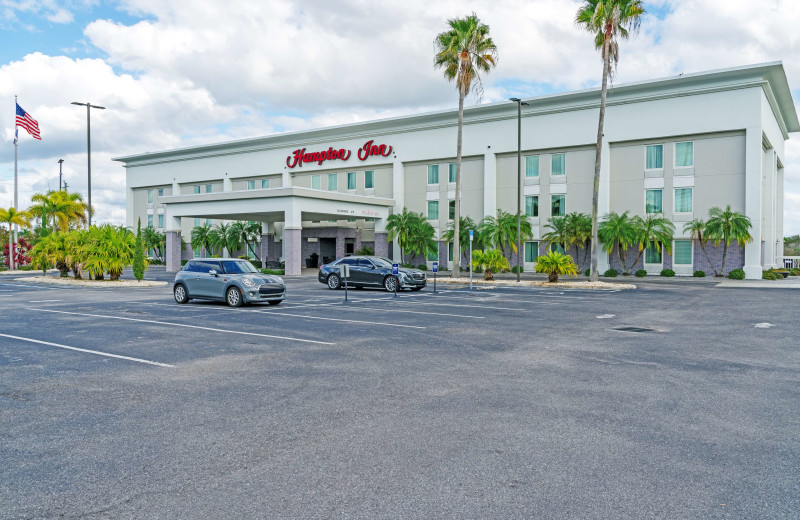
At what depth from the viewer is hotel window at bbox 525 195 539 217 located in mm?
44844

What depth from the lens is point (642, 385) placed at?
825 centimetres

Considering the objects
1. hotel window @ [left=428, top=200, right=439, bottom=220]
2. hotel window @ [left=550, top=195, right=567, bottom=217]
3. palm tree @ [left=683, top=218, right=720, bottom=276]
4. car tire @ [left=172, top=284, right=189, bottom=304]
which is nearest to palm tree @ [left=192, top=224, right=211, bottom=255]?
hotel window @ [left=428, top=200, right=439, bottom=220]

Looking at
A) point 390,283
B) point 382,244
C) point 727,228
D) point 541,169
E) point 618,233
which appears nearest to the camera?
point 390,283

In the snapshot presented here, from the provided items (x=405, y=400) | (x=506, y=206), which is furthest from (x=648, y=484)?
(x=506, y=206)

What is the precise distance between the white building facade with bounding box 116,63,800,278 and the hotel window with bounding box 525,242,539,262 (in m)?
0.08

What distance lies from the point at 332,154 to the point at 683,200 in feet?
95.6

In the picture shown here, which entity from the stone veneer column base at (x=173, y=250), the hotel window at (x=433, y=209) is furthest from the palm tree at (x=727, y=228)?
the stone veneer column base at (x=173, y=250)

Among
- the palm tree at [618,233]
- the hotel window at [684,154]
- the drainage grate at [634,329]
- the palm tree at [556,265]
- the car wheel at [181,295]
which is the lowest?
the drainage grate at [634,329]

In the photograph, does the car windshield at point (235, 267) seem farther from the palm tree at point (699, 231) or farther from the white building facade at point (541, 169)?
the palm tree at point (699, 231)

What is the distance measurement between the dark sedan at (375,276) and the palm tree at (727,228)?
2072 cm

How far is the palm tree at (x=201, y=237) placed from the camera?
60062 millimetres

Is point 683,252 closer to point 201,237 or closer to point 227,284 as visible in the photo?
point 227,284

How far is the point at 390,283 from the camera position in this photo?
1019 inches

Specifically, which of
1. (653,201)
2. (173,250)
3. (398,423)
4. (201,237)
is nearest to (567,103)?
(653,201)
